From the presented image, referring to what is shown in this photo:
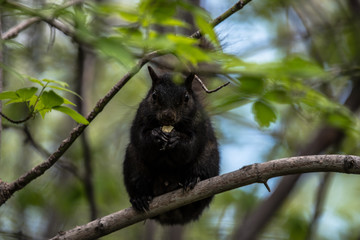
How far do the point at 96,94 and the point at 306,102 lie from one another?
17.9 ft

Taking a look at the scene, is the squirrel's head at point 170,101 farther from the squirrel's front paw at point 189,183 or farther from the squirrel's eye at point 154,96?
Result: the squirrel's front paw at point 189,183

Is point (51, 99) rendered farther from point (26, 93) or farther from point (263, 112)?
point (263, 112)

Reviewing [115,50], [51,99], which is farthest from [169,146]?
[115,50]

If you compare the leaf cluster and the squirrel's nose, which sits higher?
the leaf cluster

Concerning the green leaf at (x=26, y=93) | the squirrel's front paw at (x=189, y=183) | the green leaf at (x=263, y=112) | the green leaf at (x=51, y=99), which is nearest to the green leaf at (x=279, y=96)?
the green leaf at (x=263, y=112)

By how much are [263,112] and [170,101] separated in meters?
1.22

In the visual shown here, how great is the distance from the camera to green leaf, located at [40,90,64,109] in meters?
2.76

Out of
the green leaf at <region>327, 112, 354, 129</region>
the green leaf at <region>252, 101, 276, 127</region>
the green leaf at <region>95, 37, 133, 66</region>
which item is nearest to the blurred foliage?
the green leaf at <region>327, 112, 354, 129</region>

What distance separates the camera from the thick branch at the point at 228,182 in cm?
308

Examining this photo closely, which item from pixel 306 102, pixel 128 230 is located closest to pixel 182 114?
pixel 306 102

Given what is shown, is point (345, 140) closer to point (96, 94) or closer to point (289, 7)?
point (289, 7)

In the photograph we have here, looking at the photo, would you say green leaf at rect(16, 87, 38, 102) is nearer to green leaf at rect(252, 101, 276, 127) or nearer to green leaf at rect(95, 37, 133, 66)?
green leaf at rect(95, 37, 133, 66)

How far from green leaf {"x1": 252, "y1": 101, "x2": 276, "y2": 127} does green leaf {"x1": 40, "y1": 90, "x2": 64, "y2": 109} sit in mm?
1324

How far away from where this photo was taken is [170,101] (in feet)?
14.3
